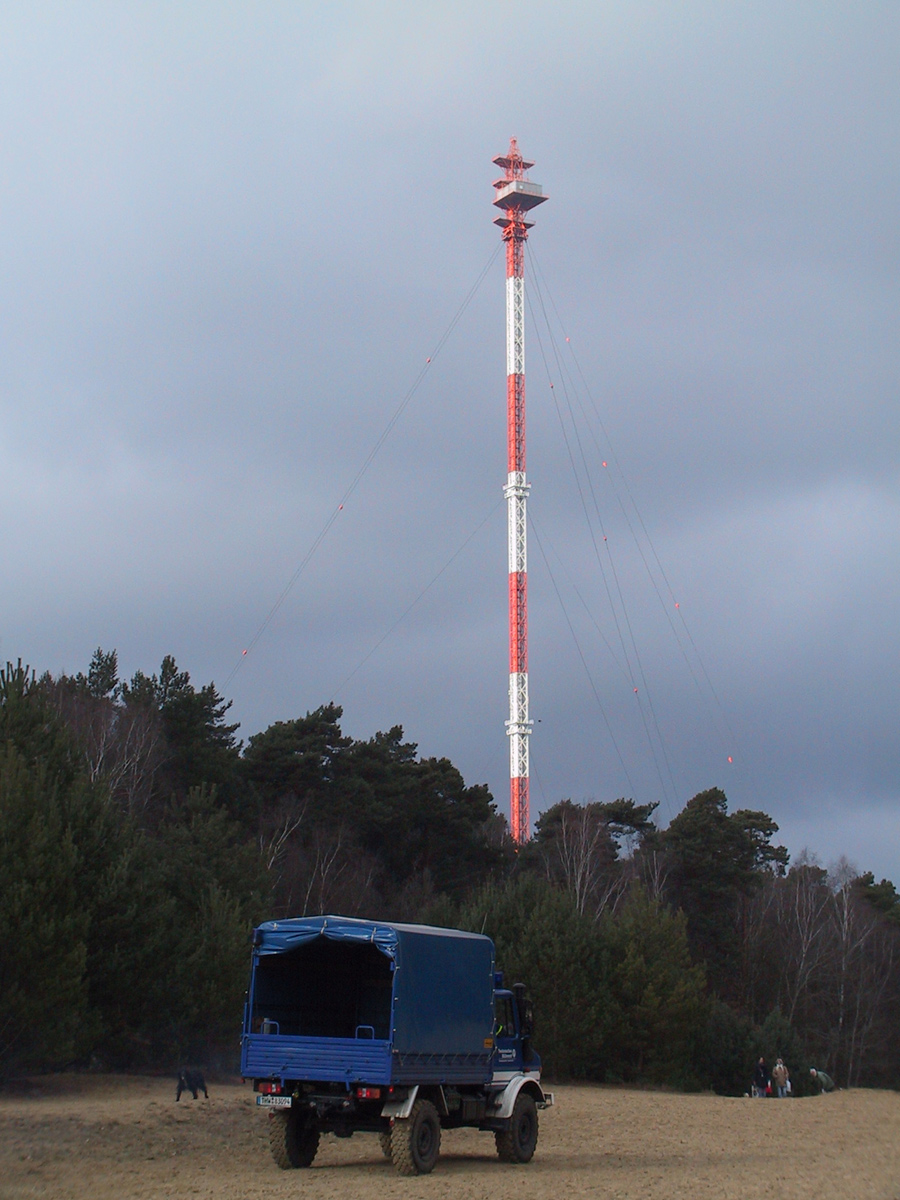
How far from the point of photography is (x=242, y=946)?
34.3m

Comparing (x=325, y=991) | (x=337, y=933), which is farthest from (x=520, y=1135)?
(x=337, y=933)

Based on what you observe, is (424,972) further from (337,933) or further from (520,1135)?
(520,1135)

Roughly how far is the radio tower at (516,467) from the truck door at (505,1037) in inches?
1515

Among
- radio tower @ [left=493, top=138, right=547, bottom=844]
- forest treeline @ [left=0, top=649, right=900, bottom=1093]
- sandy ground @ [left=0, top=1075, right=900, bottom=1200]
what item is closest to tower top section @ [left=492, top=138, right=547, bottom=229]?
radio tower @ [left=493, top=138, right=547, bottom=844]

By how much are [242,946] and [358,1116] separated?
59.6ft

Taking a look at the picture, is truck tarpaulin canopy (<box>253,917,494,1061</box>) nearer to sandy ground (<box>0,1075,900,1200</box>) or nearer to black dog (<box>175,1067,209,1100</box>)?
sandy ground (<box>0,1075,900,1200</box>)

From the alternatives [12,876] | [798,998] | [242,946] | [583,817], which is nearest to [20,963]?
[12,876]

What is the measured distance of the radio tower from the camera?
2265 inches

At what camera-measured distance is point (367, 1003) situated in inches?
762

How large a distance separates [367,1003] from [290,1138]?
7.88ft

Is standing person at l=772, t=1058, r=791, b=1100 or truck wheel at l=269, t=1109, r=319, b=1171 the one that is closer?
truck wheel at l=269, t=1109, r=319, b=1171

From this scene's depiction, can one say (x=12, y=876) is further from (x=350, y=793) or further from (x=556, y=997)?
(x=350, y=793)

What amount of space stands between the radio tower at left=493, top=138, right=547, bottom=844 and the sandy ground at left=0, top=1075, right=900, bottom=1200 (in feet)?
100

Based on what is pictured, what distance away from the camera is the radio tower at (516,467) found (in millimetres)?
57531
